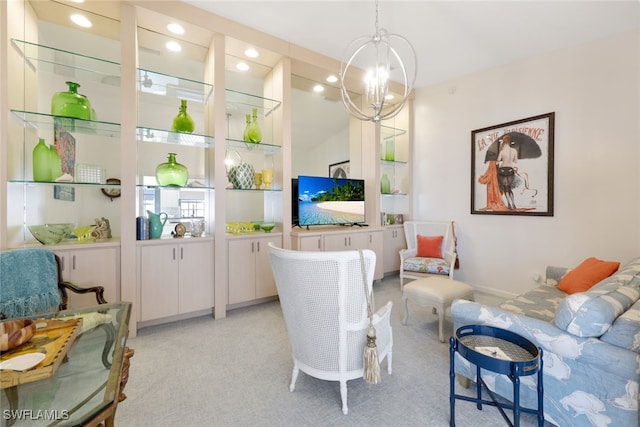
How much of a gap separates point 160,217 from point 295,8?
8.07ft

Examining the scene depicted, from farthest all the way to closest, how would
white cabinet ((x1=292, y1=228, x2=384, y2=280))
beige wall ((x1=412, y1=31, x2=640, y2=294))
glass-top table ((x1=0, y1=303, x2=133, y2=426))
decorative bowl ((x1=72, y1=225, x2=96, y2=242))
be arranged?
white cabinet ((x1=292, y1=228, x2=384, y2=280)), beige wall ((x1=412, y1=31, x2=640, y2=294)), decorative bowl ((x1=72, y1=225, x2=96, y2=242)), glass-top table ((x1=0, y1=303, x2=133, y2=426))

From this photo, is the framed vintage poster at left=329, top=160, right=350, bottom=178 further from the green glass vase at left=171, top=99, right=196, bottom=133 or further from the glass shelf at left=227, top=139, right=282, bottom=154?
the green glass vase at left=171, top=99, right=196, bottom=133

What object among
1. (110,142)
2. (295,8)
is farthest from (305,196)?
(110,142)

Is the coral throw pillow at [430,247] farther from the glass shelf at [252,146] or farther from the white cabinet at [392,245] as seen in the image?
the glass shelf at [252,146]

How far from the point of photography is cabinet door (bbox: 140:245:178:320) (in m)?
2.53

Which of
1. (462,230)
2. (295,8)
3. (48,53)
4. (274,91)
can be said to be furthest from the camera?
(462,230)

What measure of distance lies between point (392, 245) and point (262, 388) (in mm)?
3192

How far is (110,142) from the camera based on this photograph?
287cm

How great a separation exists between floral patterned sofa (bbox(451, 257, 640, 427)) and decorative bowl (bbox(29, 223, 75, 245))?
10.8 feet

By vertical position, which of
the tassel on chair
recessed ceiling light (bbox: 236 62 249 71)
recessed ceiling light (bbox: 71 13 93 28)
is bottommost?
the tassel on chair

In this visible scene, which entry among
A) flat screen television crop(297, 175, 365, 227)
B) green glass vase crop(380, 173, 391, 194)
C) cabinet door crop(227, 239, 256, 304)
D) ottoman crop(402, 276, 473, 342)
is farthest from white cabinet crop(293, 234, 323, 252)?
green glass vase crop(380, 173, 391, 194)

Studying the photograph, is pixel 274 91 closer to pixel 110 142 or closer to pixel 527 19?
pixel 110 142

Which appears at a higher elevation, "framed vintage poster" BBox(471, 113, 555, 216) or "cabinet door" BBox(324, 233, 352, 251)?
"framed vintage poster" BBox(471, 113, 555, 216)

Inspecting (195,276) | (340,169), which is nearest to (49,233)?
(195,276)
